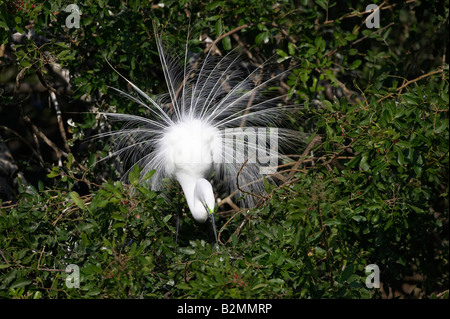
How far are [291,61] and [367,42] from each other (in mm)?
762

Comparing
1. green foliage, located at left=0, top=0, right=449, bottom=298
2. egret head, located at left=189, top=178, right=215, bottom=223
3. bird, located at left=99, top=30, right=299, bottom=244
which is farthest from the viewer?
bird, located at left=99, top=30, right=299, bottom=244

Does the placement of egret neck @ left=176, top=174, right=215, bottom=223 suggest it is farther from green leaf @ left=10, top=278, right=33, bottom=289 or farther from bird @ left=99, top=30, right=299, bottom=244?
green leaf @ left=10, top=278, right=33, bottom=289

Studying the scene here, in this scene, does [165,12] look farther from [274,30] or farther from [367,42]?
[367,42]

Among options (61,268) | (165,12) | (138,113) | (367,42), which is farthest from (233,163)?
(367,42)

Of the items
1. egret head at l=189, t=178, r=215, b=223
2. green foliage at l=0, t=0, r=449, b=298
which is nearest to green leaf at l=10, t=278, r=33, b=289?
Result: green foliage at l=0, t=0, r=449, b=298

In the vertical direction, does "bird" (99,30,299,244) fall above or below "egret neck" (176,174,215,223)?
above

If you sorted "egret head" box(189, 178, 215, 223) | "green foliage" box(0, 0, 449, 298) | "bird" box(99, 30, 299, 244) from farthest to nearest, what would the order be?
"bird" box(99, 30, 299, 244), "egret head" box(189, 178, 215, 223), "green foliage" box(0, 0, 449, 298)

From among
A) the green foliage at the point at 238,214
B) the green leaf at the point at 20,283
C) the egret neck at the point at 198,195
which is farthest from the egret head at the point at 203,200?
the green leaf at the point at 20,283

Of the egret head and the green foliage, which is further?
the egret head

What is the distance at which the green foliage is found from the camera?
5.16 ft

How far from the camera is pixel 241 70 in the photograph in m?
2.60

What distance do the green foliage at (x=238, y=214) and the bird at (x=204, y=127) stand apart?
0.09 metres

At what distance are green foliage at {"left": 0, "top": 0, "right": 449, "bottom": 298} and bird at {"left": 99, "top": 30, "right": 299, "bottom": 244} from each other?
0.31 ft
